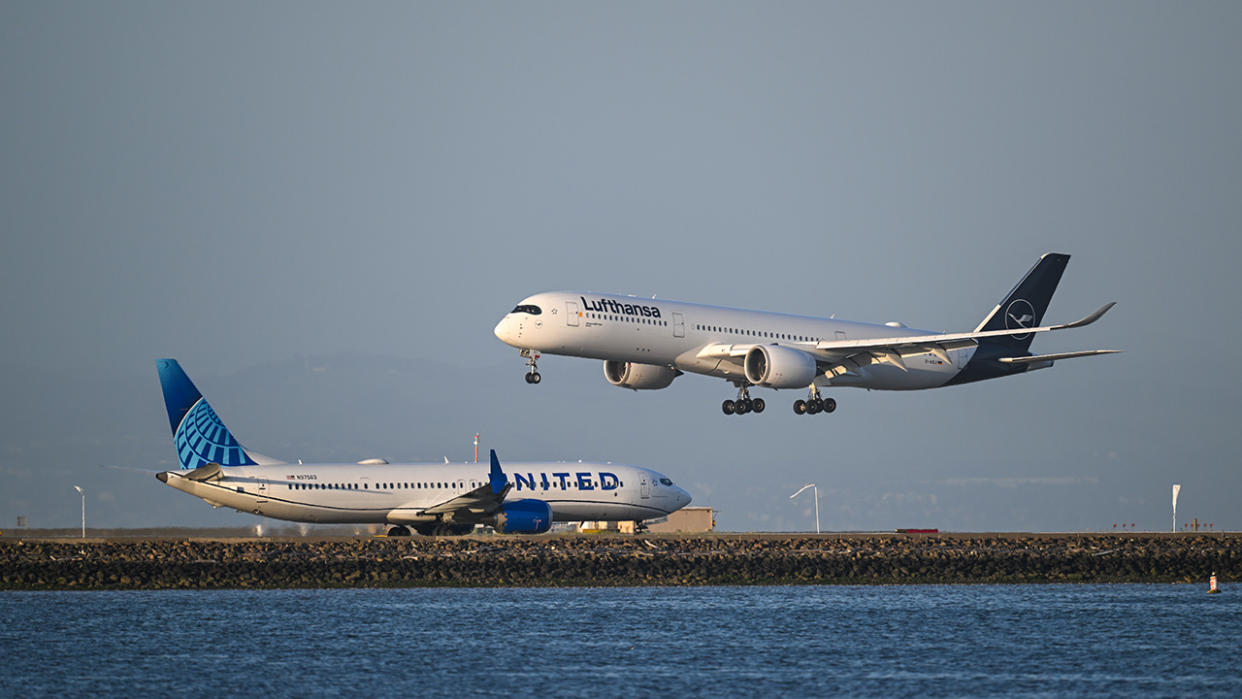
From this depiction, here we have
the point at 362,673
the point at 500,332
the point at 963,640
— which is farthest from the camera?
the point at 500,332

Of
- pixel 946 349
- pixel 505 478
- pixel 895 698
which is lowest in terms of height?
pixel 895 698

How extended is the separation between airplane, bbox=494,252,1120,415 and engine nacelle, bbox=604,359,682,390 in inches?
1.8

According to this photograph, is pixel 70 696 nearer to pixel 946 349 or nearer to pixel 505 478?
pixel 505 478

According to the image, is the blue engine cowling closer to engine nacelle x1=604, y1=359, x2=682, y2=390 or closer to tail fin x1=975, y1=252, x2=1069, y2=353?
engine nacelle x1=604, y1=359, x2=682, y2=390

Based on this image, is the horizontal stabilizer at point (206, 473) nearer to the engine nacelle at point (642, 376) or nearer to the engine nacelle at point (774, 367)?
the engine nacelle at point (642, 376)

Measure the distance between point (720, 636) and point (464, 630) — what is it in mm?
8834

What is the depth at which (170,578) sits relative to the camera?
72.4m

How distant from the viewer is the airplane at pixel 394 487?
78.4 meters

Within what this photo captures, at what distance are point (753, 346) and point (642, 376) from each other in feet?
23.0

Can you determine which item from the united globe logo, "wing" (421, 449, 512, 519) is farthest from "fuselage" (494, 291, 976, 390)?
the united globe logo

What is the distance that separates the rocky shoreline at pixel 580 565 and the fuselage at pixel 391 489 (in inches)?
78.9

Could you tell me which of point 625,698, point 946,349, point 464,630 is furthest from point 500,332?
point 625,698

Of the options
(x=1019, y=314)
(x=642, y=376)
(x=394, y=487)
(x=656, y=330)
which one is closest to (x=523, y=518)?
(x=394, y=487)

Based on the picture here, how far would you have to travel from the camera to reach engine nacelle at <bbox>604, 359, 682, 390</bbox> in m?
79.4
